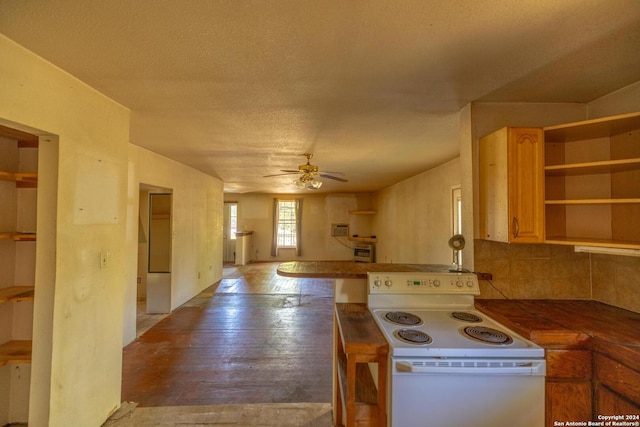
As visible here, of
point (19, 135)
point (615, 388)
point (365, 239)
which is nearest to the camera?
point (615, 388)

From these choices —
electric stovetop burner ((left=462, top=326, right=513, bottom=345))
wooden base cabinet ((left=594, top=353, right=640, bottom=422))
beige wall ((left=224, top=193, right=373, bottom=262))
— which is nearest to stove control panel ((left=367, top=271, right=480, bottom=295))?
electric stovetop burner ((left=462, top=326, right=513, bottom=345))

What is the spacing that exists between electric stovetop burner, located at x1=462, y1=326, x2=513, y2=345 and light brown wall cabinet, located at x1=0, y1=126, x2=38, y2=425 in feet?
8.63

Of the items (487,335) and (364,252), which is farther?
(364,252)

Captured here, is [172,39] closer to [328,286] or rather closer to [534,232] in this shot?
[534,232]

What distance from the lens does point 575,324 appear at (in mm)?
1390

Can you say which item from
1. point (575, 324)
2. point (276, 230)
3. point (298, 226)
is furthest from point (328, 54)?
point (276, 230)

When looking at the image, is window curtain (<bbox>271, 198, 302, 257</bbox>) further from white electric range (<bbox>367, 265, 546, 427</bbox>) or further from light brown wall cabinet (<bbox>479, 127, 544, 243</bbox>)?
white electric range (<bbox>367, 265, 546, 427</bbox>)

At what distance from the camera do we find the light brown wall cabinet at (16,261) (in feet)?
5.63

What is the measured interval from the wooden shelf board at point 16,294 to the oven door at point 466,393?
207 cm

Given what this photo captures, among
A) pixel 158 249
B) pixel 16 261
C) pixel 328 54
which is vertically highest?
pixel 328 54

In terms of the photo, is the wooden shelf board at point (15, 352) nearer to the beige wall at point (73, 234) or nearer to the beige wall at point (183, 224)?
the beige wall at point (73, 234)

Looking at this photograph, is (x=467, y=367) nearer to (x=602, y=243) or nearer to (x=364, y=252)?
(x=602, y=243)

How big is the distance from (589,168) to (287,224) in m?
7.83

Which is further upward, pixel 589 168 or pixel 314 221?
pixel 589 168
